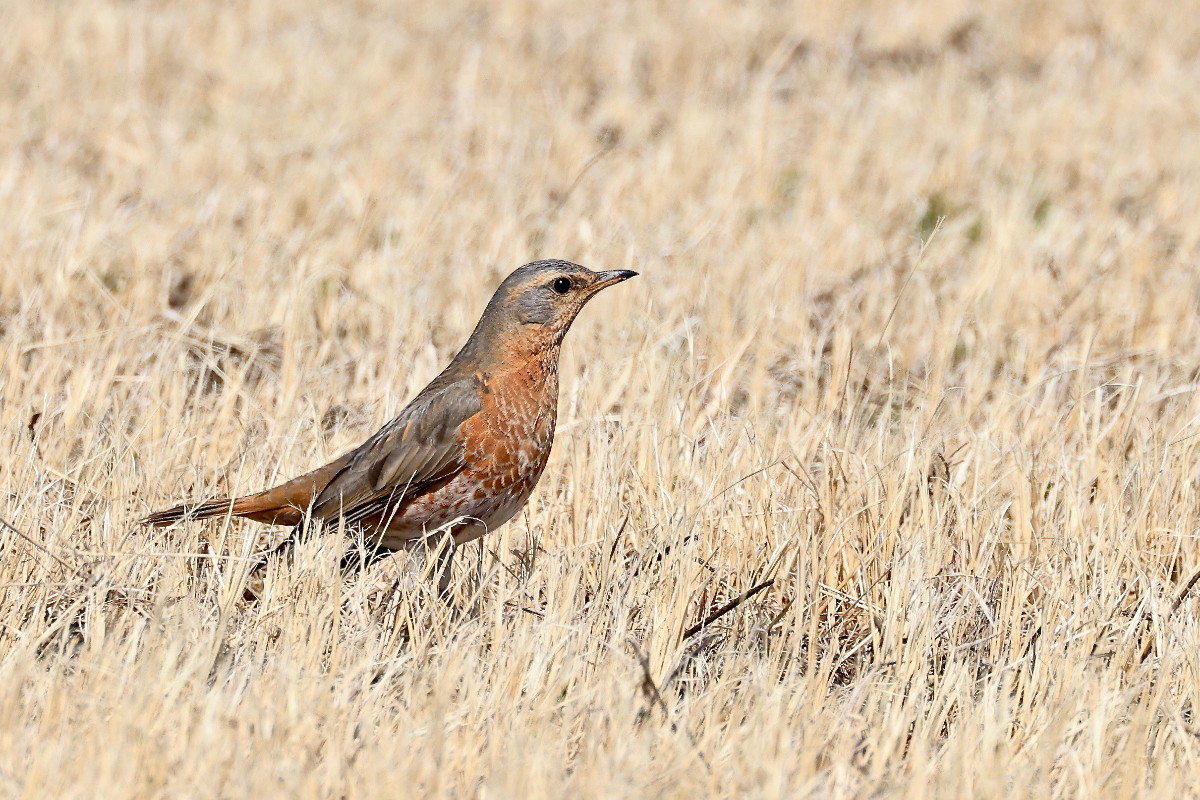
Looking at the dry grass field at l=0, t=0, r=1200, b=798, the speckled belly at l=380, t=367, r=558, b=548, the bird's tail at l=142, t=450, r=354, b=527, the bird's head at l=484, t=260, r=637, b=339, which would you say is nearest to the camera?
the dry grass field at l=0, t=0, r=1200, b=798

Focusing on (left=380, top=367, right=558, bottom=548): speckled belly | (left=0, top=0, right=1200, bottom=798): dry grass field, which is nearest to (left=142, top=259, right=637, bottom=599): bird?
(left=380, top=367, right=558, bottom=548): speckled belly

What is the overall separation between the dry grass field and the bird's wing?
289 mm

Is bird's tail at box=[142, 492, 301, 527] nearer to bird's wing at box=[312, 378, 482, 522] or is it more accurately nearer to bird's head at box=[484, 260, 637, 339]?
bird's wing at box=[312, 378, 482, 522]

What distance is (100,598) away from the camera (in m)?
3.96

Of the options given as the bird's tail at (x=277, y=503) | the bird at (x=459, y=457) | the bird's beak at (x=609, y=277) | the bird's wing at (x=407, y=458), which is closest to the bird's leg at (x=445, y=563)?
the bird at (x=459, y=457)

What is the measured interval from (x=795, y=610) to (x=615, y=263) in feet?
12.6

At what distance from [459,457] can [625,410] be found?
4.21 feet

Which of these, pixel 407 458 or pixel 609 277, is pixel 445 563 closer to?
pixel 407 458

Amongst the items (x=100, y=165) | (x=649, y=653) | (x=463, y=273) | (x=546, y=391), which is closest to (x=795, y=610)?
(x=649, y=653)

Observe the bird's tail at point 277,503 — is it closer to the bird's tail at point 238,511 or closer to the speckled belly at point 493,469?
the bird's tail at point 238,511

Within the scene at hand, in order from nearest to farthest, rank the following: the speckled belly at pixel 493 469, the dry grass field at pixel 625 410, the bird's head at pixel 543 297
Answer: the dry grass field at pixel 625 410 < the speckled belly at pixel 493 469 < the bird's head at pixel 543 297

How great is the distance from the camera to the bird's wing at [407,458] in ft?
15.0

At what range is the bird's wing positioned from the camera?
15.0 ft

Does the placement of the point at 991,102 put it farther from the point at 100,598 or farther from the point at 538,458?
the point at 100,598
